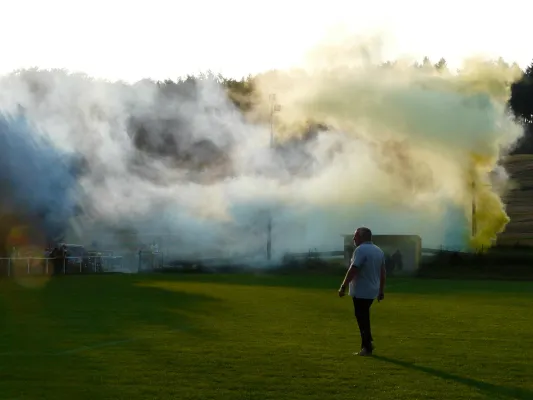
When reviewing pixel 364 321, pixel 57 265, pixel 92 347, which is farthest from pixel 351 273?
pixel 57 265

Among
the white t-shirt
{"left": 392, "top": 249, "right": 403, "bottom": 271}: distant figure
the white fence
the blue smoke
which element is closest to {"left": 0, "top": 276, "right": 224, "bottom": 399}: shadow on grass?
the white t-shirt

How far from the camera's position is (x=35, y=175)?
159 feet

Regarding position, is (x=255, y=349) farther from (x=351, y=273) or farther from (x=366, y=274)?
(x=366, y=274)

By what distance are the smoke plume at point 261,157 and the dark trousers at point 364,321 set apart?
3542cm

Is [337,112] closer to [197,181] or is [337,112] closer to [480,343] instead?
[197,181]

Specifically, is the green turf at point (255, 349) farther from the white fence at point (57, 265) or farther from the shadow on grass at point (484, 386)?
the white fence at point (57, 265)

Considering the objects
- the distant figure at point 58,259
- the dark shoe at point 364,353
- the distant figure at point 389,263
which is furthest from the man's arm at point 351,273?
the distant figure at point 389,263

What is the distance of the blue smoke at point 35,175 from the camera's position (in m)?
47.7

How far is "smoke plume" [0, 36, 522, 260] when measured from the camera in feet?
171

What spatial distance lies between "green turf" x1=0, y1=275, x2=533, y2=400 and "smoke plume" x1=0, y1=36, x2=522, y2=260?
80.5ft

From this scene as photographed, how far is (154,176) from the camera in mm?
56750

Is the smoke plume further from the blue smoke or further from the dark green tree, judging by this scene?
the dark green tree

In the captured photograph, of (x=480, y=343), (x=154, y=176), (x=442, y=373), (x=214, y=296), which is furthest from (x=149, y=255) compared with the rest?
(x=442, y=373)

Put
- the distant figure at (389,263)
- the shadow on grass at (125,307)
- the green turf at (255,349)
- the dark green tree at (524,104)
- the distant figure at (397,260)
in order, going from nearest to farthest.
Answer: the green turf at (255,349)
the shadow on grass at (125,307)
the distant figure at (389,263)
the distant figure at (397,260)
the dark green tree at (524,104)
